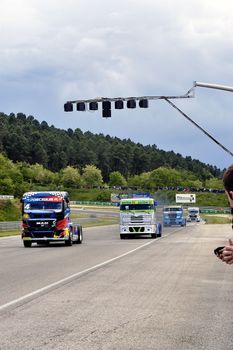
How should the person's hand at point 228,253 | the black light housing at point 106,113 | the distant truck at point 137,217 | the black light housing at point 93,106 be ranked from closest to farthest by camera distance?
the person's hand at point 228,253 → the black light housing at point 106,113 → the black light housing at point 93,106 → the distant truck at point 137,217

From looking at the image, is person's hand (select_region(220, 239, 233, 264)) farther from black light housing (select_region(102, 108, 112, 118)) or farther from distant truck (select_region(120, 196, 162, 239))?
distant truck (select_region(120, 196, 162, 239))

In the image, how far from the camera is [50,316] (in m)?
10.7

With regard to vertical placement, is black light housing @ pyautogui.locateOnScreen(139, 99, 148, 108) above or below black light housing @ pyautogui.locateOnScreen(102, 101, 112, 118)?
above

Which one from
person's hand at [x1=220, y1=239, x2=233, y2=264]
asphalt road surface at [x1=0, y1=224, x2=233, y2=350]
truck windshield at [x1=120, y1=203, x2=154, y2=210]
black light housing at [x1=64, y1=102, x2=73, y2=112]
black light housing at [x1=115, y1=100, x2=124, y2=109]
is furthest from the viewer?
truck windshield at [x1=120, y1=203, x2=154, y2=210]

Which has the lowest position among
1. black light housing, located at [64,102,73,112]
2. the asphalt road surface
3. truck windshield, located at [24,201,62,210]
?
the asphalt road surface

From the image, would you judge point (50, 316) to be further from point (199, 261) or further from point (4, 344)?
point (199, 261)

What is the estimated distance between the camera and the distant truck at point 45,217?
3362 cm

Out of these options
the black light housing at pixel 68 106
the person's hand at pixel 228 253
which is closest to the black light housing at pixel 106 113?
the black light housing at pixel 68 106

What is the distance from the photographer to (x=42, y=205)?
33875 mm

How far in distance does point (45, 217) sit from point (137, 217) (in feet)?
39.0

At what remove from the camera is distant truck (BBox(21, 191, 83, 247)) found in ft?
110

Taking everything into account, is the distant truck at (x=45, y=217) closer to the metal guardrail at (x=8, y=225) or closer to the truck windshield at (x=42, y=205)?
the truck windshield at (x=42, y=205)

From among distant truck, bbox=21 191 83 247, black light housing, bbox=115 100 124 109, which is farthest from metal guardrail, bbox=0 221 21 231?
black light housing, bbox=115 100 124 109

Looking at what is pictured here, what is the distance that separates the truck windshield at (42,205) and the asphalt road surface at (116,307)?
1229cm
